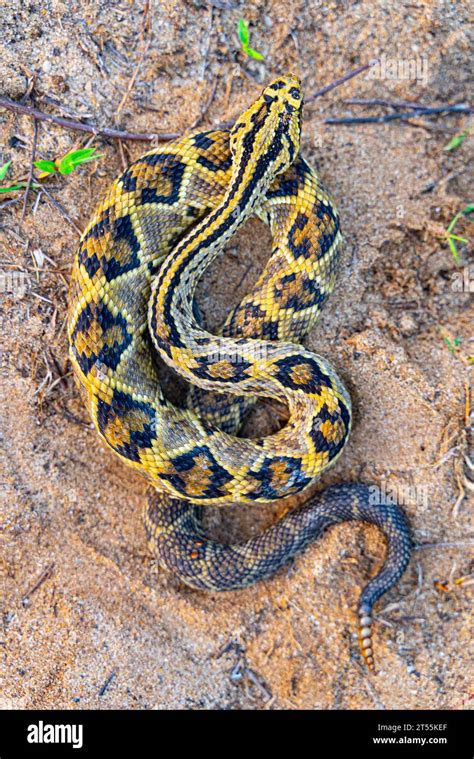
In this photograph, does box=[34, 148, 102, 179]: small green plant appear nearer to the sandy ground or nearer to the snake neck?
the sandy ground

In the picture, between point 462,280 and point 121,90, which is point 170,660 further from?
point 121,90

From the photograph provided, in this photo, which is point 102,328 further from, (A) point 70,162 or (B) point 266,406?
(B) point 266,406

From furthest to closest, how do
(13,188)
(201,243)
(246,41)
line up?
(246,41) < (13,188) < (201,243)

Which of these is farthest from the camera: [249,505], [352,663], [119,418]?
[249,505]

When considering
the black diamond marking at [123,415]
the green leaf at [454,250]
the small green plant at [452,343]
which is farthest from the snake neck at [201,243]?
the small green plant at [452,343]

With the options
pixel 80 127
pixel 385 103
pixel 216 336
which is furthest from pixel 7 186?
pixel 385 103
